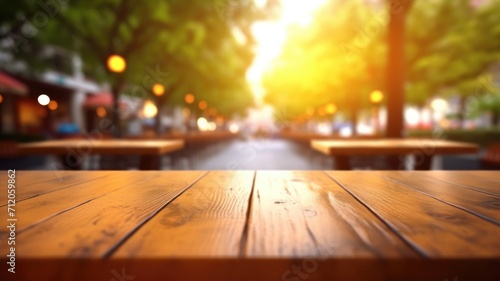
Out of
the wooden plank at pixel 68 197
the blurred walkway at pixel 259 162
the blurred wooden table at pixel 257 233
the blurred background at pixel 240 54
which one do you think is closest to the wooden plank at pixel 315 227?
the blurred wooden table at pixel 257 233

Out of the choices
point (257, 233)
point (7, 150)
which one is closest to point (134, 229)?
point (257, 233)

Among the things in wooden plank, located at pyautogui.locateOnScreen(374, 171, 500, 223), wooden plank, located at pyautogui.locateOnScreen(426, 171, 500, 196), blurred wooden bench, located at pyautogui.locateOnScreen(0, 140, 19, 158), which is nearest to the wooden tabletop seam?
wooden plank, located at pyautogui.locateOnScreen(374, 171, 500, 223)

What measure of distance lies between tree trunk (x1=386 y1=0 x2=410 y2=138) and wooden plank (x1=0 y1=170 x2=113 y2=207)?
4.69m

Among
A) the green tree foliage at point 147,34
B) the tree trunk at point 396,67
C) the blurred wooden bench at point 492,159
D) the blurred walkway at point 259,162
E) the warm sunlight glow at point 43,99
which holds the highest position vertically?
the green tree foliage at point 147,34

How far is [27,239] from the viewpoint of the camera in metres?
0.71

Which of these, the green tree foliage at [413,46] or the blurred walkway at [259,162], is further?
the green tree foliage at [413,46]

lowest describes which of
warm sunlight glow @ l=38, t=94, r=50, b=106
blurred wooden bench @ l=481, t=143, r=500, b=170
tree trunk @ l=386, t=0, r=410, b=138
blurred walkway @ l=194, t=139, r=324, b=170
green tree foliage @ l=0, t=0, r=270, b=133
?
blurred walkway @ l=194, t=139, r=324, b=170

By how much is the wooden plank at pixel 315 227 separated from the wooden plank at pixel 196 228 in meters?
0.04

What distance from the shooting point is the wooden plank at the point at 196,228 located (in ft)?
2.11

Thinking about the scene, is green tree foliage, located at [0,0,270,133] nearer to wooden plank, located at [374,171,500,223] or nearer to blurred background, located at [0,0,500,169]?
blurred background, located at [0,0,500,169]

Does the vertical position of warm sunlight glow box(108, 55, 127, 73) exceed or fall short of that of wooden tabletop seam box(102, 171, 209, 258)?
it exceeds it

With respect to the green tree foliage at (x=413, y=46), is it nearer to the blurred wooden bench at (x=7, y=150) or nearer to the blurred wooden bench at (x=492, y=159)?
the blurred wooden bench at (x=492, y=159)

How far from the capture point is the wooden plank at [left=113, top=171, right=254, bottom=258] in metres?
0.64

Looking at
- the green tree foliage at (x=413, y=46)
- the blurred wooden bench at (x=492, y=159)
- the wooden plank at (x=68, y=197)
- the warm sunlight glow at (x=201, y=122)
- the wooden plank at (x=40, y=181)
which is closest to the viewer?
the wooden plank at (x=68, y=197)
